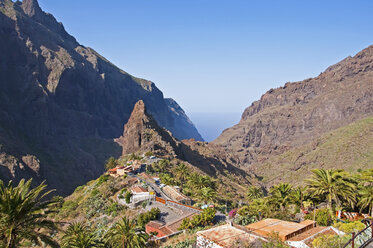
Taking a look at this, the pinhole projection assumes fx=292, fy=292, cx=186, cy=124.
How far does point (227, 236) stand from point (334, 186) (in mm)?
18109

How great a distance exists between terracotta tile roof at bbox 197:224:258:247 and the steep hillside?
316 ft

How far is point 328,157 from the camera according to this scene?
144875 mm

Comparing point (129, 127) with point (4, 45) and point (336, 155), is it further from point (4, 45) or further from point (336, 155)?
point (4, 45)

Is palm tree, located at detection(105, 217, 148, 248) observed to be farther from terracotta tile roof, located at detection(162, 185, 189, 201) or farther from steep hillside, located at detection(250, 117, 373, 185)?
steep hillside, located at detection(250, 117, 373, 185)

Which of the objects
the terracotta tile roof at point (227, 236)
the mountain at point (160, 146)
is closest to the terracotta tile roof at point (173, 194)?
the terracotta tile roof at point (227, 236)

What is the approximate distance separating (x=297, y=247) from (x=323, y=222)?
31.3 ft

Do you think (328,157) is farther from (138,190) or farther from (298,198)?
(138,190)

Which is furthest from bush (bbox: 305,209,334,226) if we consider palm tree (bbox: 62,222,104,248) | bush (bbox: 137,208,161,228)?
palm tree (bbox: 62,222,104,248)

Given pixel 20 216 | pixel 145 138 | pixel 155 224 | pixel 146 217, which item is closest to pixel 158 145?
pixel 145 138

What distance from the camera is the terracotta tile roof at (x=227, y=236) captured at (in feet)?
73.0

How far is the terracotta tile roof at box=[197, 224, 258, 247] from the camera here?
22266mm

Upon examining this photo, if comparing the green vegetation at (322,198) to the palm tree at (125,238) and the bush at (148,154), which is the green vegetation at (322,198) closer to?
the palm tree at (125,238)

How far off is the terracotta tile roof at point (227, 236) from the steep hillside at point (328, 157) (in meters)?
96.4

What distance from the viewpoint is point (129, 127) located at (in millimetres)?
135875
